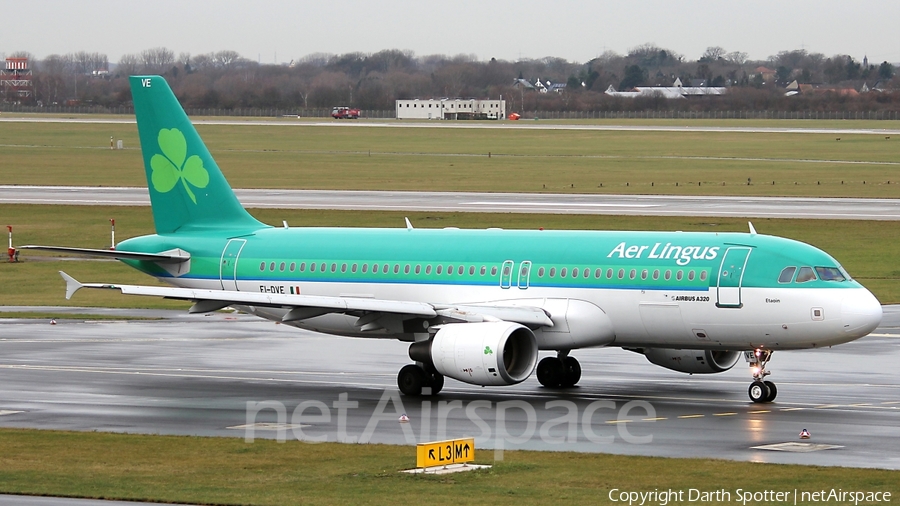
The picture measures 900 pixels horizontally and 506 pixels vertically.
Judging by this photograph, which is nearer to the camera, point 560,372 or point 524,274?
point 524,274

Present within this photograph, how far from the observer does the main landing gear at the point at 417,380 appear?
34531mm

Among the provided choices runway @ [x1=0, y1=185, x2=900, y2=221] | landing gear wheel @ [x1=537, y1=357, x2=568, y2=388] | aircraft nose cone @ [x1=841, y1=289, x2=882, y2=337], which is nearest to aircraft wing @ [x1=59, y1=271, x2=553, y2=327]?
landing gear wheel @ [x1=537, y1=357, x2=568, y2=388]

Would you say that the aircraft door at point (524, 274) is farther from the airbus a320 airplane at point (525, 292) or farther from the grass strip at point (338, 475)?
the grass strip at point (338, 475)

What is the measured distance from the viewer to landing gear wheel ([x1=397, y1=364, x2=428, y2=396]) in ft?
113

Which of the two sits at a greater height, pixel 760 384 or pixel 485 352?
pixel 485 352

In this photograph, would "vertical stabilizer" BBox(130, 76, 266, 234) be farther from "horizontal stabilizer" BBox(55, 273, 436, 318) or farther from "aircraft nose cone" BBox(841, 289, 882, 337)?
"aircraft nose cone" BBox(841, 289, 882, 337)

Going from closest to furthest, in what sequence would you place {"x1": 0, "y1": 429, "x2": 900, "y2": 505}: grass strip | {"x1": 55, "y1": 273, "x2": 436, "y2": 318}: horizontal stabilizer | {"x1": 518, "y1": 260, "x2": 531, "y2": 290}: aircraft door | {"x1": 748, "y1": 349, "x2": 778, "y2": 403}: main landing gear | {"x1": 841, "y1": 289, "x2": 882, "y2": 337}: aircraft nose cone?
{"x1": 0, "y1": 429, "x2": 900, "y2": 505}: grass strip
{"x1": 841, "y1": 289, "x2": 882, "y2": 337}: aircraft nose cone
{"x1": 748, "y1": 349, "x2": 778, "y2": 403}: main landing gear
{"x1": 55, "y1": 273, "x2": 436, "y2": 318}: horizontal stabilizer
{"x1": 518, "y1": 260, "x2": 531, "y2": 290}: aircraft door

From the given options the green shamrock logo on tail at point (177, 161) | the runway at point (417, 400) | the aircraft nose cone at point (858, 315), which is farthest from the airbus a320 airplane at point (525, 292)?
the green shamrock logo on tail at point (177, 161)

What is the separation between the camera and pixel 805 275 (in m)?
32.8

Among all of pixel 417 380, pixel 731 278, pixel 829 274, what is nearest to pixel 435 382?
pixel 417 380

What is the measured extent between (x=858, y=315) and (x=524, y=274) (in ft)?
27.8

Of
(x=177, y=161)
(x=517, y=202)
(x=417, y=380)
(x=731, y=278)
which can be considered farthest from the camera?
(x=517, y=202)

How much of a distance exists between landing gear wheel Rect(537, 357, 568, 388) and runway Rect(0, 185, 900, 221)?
156 feet

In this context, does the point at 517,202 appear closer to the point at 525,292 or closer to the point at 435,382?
the point at 525,292
